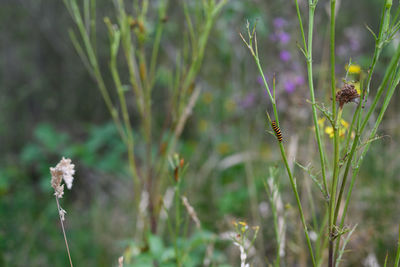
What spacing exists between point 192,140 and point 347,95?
3202mm

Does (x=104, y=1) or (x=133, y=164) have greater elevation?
(x=104, y=1)

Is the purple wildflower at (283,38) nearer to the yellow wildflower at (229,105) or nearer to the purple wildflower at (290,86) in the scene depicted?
the purple wildflower at (290,86)

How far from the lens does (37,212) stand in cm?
296

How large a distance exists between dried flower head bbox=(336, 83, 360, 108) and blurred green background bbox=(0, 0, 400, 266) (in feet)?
1.41

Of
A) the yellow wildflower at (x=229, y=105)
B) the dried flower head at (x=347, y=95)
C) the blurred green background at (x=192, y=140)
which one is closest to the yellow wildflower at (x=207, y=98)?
the blurred green background at (x=192, y=140)

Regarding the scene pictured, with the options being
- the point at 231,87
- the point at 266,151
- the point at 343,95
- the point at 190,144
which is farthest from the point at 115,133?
the point at 343,95

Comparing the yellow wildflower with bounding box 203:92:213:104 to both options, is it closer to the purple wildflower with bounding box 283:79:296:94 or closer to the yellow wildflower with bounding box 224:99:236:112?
the yellow wildflower with bounding box 224:99:236:112

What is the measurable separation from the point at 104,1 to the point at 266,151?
8.57ft

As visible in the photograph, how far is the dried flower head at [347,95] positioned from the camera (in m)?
0.65

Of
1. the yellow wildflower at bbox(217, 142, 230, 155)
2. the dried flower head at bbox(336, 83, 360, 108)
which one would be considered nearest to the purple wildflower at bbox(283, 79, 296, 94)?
the yellow wildflower at bbox(217, 142, 230, 155)

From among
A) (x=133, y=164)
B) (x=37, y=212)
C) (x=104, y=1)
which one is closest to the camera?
(x=133, y=164)

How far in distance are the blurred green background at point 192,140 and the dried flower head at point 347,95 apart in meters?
0.43

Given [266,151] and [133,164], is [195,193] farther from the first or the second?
[133,164]

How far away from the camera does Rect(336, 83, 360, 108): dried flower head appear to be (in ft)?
2.13
